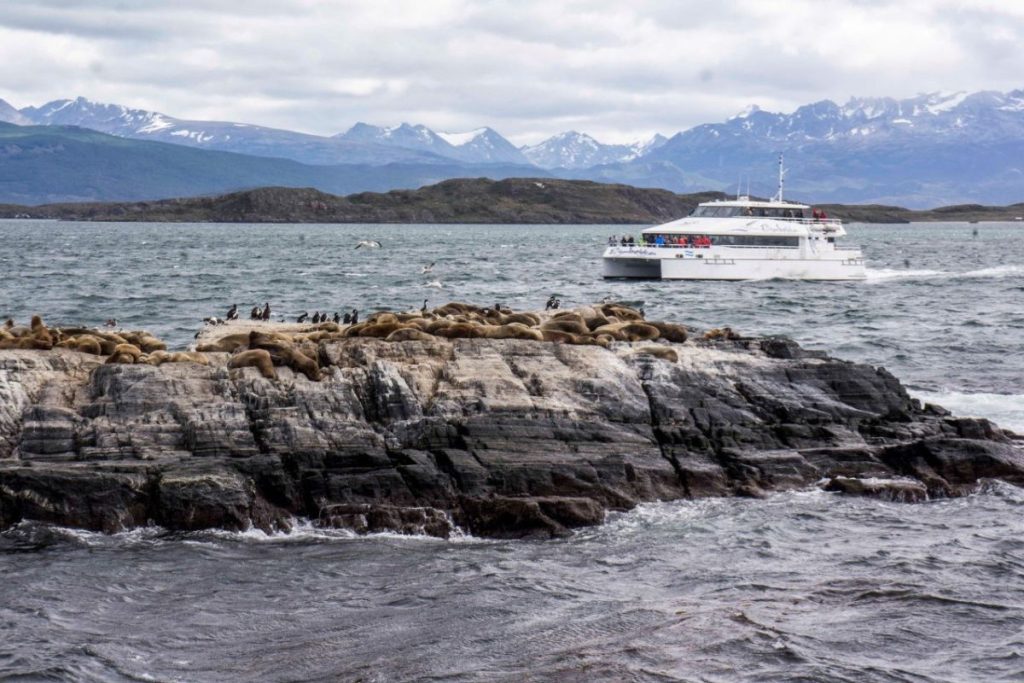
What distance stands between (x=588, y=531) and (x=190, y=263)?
68057 mm

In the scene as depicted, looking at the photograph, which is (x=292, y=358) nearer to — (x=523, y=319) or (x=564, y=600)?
(x=564, y=600)

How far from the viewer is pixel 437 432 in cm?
1878

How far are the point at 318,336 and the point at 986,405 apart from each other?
14.2 meters

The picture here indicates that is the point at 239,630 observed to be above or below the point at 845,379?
below

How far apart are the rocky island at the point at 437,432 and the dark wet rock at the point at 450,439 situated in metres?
0.03

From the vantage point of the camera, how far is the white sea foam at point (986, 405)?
25.5 m

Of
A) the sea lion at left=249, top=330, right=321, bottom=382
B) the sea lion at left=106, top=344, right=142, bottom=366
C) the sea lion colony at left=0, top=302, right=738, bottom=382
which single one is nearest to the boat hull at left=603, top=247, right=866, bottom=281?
the sea lion colony at left=0, top=302, right=738, bottom=382

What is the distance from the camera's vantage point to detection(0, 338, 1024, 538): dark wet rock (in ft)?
56.7

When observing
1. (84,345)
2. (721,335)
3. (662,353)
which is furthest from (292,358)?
(721,335)

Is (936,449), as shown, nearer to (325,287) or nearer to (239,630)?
(239,630)

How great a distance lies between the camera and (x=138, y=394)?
61.0 feet

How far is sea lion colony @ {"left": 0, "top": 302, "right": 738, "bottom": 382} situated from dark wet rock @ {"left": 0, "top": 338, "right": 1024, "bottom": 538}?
40cm

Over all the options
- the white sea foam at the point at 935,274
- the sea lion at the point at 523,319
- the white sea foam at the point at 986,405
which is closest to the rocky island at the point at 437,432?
the sea lion at the point at 523,319

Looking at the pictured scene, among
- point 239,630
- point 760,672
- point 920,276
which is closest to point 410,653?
point 239,630
